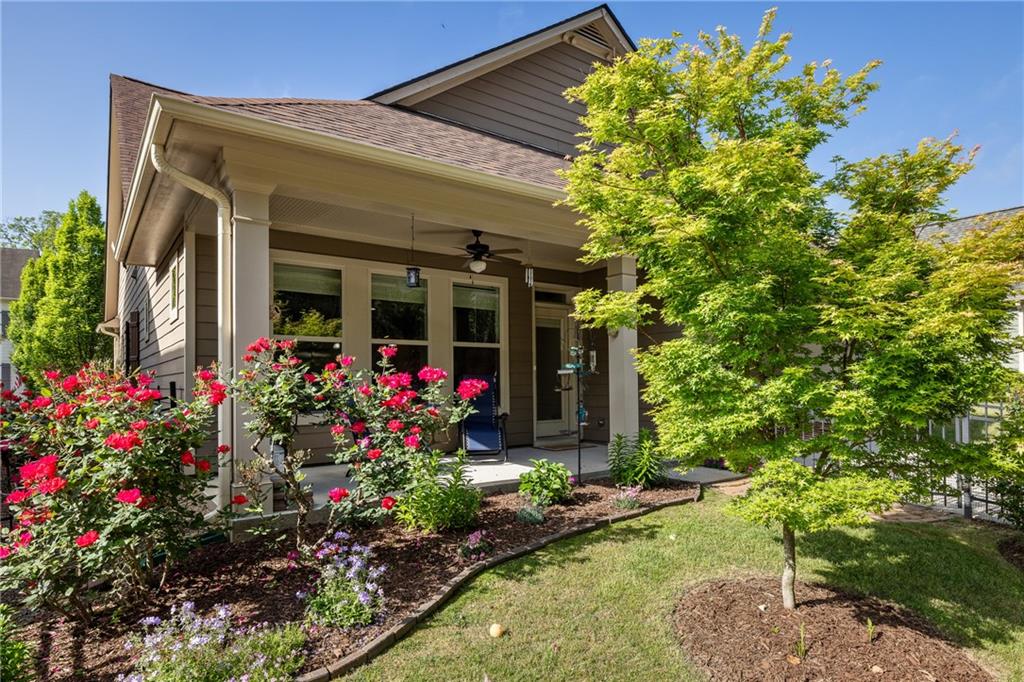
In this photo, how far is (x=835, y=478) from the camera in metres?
2.95

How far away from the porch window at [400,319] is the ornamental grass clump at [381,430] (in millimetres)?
3027

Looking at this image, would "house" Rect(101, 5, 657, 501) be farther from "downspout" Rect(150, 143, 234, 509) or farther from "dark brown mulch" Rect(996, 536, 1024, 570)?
"dark brown mulch" Rect(996, 536, 1024, 570)

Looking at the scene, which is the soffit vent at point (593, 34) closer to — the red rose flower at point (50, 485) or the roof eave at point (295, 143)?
the roof eave at point (295, 143)

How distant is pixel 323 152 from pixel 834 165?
363 centimetres

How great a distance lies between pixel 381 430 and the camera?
12.1 feet

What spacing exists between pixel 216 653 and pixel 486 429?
4651mm

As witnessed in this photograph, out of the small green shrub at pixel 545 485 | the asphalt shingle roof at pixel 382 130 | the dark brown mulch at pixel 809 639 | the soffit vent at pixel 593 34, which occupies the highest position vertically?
the soffit vent at pixel 593 34

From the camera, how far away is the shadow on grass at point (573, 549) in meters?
3.47

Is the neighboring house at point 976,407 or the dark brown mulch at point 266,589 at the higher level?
the neighboring house at point 976,407

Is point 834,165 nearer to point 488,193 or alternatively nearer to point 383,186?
point 488,193

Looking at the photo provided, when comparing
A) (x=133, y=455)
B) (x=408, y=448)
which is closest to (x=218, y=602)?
(x=133, y=455)

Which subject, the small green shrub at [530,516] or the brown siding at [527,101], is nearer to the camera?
the small green shrub at [530,516]

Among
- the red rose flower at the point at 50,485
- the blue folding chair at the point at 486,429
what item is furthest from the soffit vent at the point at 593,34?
the red rose flower at the point at 50,485

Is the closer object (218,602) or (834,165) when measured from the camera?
(218,602)
